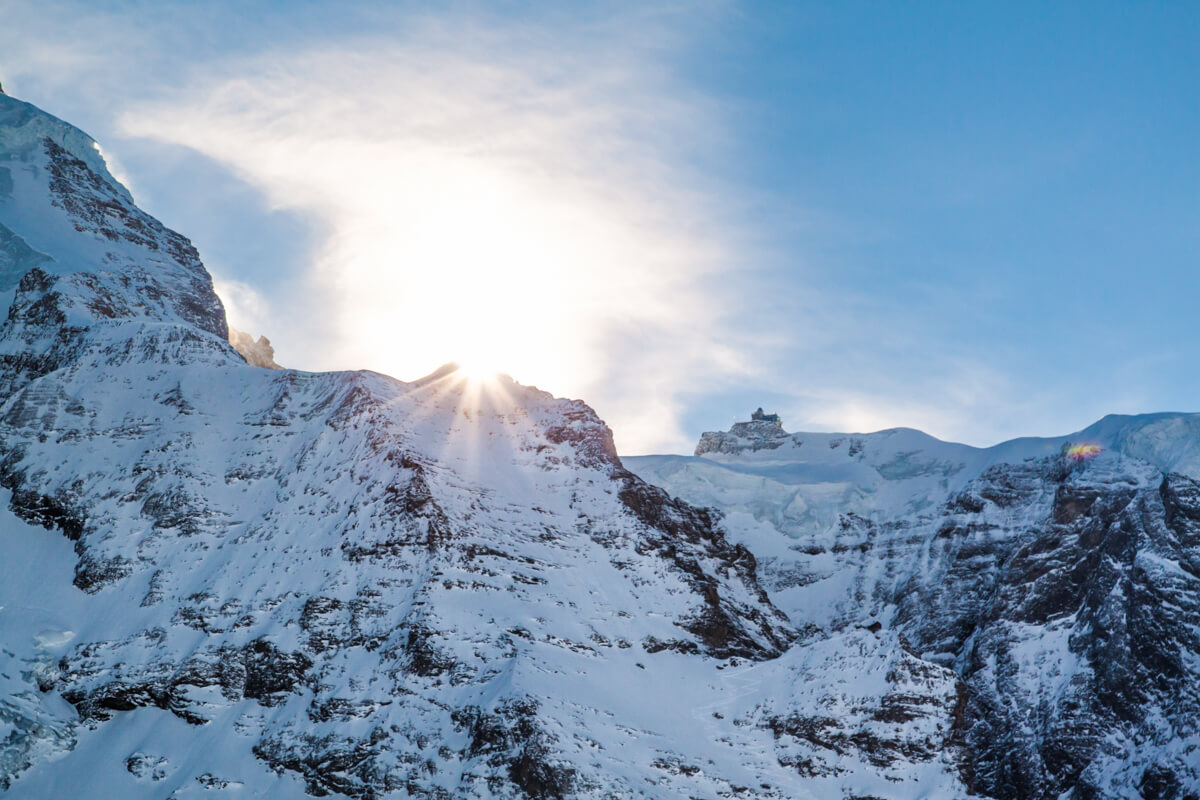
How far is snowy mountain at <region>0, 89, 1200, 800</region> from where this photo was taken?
131 meters

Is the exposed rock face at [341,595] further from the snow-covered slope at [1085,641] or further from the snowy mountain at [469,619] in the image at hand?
the snow-covered slope at [1085,641]

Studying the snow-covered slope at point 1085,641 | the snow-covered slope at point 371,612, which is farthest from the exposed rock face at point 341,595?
the snow-covered slope at point 1085,641

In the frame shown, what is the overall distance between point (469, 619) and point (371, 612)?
12315 mm

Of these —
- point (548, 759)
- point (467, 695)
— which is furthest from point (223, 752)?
point (548, 759)

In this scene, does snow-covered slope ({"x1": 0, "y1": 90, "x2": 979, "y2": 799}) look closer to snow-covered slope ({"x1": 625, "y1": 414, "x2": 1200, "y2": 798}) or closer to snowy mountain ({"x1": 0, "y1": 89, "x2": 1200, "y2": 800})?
snowy mountain ({"x1": 0, "y1": 89, "x2": 1200, "y2": 800})

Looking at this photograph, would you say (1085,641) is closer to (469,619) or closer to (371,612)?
(469,619)

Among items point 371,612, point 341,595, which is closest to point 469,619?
point 371,612

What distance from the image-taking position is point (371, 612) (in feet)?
484

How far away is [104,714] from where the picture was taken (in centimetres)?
13875

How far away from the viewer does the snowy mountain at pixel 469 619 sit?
131 meters

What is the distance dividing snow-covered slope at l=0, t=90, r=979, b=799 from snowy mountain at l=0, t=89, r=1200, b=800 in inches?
16.3

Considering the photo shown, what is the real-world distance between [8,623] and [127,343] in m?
55.5

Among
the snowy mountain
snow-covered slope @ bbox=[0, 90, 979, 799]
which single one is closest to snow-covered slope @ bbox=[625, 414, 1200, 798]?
the snowy mountain

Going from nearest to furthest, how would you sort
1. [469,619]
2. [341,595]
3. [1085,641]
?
[469,619] → [341,595] → [1085,641]
